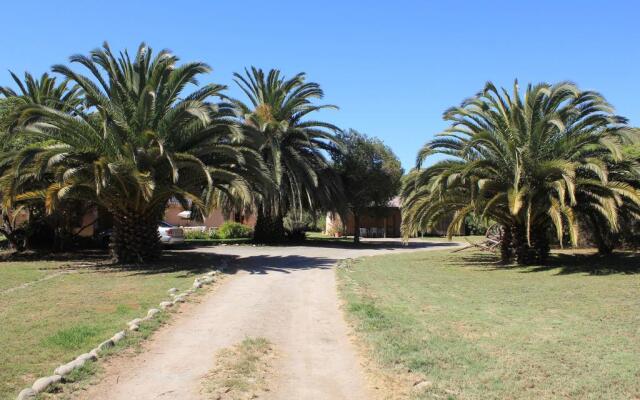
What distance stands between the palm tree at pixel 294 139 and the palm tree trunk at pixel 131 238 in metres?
8.92

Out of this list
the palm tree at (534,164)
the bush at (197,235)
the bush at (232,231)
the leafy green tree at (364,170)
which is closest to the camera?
the palm tree at (534,164)

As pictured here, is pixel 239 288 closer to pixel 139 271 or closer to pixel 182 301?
pixel 182 301

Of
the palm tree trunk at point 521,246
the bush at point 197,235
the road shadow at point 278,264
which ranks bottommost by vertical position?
the road shadow at point 278,264

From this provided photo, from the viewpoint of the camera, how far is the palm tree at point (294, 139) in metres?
27.5

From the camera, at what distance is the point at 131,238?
18.5 metres

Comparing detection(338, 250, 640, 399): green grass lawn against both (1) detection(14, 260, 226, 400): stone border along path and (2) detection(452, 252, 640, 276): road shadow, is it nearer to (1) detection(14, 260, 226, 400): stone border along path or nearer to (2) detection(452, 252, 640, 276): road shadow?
(2) detection(452, 252, 640, 276): road shadow

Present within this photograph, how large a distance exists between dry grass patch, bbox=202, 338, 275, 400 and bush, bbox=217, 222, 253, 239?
99.7 feet

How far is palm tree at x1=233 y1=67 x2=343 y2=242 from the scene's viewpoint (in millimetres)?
27547

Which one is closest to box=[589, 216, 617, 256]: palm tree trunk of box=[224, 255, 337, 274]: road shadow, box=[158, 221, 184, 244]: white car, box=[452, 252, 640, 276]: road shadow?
box=[452, 252, 640, 276]: road shadow

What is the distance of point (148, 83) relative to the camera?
17266 millimetres

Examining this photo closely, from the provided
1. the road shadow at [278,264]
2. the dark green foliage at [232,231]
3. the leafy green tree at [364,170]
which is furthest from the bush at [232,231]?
the road shadow at [278,264]

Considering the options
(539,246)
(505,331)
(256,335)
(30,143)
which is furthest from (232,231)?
(505,331)

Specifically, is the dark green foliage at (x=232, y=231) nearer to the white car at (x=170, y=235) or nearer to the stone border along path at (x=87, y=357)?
the white car at (x=170, y=235)

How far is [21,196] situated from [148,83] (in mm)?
5319
